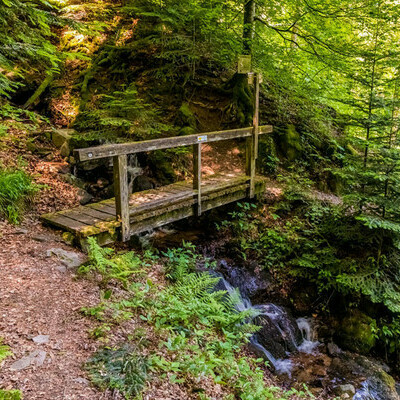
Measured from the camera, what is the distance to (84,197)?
7316 millimetres

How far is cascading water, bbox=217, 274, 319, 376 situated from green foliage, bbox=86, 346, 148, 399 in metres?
3.09

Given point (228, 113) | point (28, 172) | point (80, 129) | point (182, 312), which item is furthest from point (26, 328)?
point (228, 113)

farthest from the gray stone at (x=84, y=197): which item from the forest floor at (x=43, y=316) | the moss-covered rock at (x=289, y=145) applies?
the moss-covered rock at (x=289, y=145)

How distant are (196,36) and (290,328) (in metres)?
8.24

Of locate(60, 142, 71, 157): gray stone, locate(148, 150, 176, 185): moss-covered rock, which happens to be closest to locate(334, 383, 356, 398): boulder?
locate(148, 150, 176, 185): moss-covered rock

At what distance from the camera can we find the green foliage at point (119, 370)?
2861 millimetres

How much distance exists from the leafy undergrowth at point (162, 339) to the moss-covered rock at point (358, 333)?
223 centimetres

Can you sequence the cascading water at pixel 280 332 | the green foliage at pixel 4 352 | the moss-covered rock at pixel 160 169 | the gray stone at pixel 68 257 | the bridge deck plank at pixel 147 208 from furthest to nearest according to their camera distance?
the moss-covered rock at pixel 160 169 < the cascading water at pixel 280 332 < the bridge deck plank at pixel 147 208 < the gray stone at pixel 68 257 < the green foliage at pixel 4 352

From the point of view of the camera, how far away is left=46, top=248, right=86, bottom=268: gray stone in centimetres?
476

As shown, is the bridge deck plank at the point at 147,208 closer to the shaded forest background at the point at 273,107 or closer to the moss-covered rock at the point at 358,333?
the shaded forest background at the point at 273,107

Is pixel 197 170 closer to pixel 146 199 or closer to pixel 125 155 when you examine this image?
pixel 146 199

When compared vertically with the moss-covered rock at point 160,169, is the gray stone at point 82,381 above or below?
below

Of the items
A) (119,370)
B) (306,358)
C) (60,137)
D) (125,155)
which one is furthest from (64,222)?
(306,358)

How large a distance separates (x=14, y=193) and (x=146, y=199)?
2.27m
